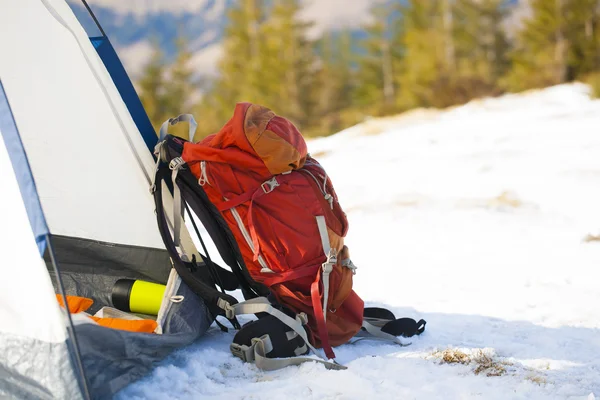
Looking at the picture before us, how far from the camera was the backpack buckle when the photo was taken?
2578mm

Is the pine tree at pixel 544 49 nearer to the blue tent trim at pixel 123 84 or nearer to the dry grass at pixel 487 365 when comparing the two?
the dry grass at pixel 487 365

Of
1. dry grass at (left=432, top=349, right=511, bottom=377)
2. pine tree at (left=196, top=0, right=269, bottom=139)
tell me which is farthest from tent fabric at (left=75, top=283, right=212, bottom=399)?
pine tree at (left=196, top=0, right=269, bottom=139)

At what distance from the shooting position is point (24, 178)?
6.10ft

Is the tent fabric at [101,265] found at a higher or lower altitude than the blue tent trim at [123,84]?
lower

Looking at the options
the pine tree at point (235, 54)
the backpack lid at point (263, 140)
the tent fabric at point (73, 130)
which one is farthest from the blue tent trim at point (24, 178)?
the pine tree at point (235, 54)

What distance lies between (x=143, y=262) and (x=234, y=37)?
2606 cm

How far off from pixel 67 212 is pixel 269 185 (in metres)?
1.06

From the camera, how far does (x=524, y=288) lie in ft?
12.8

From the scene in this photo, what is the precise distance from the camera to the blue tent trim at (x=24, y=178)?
181 centimetres

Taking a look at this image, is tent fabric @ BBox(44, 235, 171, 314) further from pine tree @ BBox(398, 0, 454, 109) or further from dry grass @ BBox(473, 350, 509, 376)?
pine tree @ BBox(398, 0, 454, 109)

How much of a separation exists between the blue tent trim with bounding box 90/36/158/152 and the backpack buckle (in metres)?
0.71

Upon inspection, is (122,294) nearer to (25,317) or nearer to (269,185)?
(25,317)

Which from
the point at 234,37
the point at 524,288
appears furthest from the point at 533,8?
the point at 524,288

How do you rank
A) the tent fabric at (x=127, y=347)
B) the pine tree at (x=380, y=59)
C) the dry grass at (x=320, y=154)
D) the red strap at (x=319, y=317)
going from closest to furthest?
the tent fabric at (x=127, y=347) < the red strap at (x=319, y=317) < the dry grass at (x=320, y=154) < the pine tree at (x=380, y=59)
